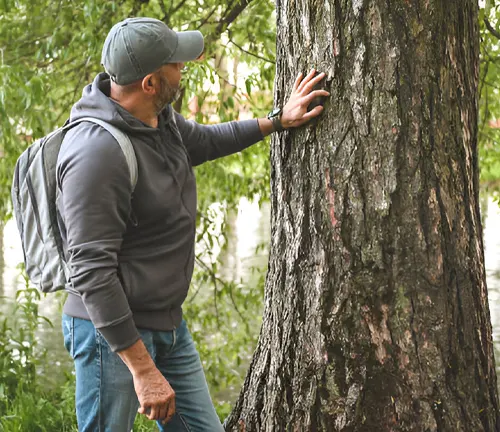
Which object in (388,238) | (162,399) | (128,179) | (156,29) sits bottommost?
(162,399)

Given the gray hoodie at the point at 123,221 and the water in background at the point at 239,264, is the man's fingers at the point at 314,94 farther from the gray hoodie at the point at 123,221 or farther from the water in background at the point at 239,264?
the water in background at the point at 239,264

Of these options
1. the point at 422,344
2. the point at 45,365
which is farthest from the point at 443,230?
the point at 45,365

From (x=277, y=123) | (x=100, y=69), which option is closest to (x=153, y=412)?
(x=277, y=123)

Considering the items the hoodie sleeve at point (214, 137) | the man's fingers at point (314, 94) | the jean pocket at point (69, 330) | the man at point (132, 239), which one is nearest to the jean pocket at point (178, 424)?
the man at point (132, 239)

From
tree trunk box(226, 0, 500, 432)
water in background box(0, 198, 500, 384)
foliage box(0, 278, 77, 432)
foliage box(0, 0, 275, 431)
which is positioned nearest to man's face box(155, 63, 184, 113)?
tree trunk box(226, 0, 500, 432)

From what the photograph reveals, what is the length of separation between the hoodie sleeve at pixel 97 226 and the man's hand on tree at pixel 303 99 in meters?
0.79

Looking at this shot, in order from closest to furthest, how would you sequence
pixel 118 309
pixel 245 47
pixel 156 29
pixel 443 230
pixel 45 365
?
pixel 118 309 → pixel 156 29 → pixel 443 230 → pixel 245 47 → pixel 45 365

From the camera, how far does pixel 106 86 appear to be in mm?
2904

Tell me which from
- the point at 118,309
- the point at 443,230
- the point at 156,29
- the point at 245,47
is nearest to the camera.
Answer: the point at 118,309

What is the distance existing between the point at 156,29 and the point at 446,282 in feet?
4.53

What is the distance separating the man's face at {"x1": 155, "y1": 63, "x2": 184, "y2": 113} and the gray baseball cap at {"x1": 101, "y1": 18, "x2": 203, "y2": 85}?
0.11 ft

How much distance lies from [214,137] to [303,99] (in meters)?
0.53

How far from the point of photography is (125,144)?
263 centimetres

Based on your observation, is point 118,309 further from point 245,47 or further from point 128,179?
point 245,47
